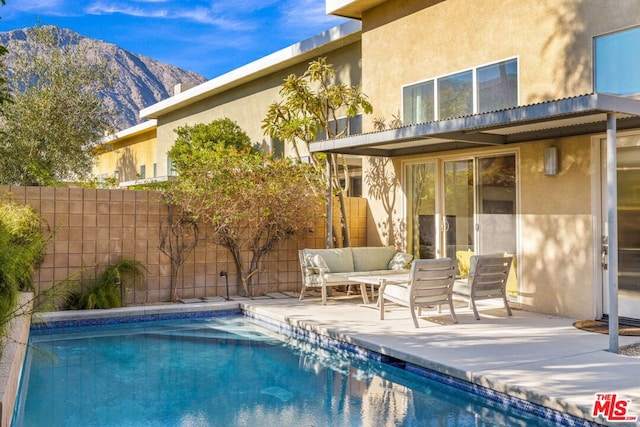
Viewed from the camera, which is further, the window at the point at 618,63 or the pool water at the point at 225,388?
the window at the point at 618,63

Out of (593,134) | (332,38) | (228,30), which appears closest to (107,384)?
(593,134)

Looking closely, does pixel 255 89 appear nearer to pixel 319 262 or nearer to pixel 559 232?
pixel 319 262

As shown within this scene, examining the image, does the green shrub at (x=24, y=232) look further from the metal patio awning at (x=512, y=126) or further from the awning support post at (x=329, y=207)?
the awning support post at (x=329, y=207)

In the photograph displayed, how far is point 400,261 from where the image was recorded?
37.3 feet

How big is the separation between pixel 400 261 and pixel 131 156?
22764 millimetres

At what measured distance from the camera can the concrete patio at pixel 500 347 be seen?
213 inches

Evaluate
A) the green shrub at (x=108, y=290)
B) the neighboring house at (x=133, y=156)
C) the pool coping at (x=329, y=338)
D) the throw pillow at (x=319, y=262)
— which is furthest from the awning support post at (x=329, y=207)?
the neighboring house at (x=133, y=156)

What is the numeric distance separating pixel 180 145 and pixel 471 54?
1168cm

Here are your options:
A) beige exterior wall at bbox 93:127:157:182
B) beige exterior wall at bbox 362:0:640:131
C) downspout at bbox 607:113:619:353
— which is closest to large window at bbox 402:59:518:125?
beige exterior wall at bbox 362:0:640:131

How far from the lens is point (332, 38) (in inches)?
573

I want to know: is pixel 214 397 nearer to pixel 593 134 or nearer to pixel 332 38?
pixel 593 134

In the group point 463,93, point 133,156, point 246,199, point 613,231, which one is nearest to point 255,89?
point 246,199

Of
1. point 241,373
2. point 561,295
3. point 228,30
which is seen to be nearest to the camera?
point 241,373

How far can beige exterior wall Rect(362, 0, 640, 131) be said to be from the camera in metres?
8.52
